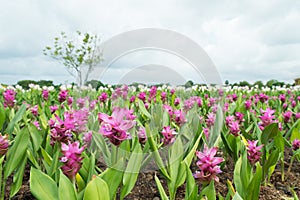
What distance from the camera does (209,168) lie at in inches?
59.4

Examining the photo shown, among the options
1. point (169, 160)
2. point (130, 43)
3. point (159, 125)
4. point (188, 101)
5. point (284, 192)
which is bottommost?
point (284, 192)

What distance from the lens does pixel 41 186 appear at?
4.51ft

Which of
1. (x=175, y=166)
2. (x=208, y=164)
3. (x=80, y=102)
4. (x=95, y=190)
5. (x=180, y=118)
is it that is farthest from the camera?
(x=180, y=118)

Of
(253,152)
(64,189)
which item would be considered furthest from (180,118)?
(64,189)

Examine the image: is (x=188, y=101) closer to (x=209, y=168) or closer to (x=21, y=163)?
(x=209, y=168)

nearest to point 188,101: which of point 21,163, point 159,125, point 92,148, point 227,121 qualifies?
point 159,125

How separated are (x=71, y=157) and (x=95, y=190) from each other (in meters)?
0.24

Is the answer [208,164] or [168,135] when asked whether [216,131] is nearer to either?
[168,135]

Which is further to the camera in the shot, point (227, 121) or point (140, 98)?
point (140, 98)

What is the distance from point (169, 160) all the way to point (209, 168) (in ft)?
1.43

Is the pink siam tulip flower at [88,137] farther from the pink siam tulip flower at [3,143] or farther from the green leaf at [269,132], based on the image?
the green leaf at [269,132]

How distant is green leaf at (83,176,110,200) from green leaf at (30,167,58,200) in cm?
24

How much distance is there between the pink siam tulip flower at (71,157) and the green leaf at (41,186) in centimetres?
8

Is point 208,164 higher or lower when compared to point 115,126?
lower
